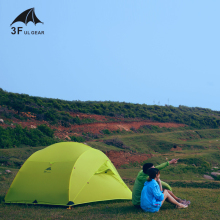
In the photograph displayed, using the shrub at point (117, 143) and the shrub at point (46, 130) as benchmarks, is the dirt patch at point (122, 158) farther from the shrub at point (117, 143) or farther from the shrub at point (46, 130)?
the shrub at point (46, 130)

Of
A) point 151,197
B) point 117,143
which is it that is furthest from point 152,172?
point 117,143

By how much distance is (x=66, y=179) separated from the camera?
8125 mm

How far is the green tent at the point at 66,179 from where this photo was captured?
805 cm

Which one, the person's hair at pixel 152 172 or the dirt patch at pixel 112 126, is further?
the dirt patch at pixel 112 126

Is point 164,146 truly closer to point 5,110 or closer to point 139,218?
point 5,110

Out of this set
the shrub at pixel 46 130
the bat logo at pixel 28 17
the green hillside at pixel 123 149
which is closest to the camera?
the green hillside at pixel 123 149

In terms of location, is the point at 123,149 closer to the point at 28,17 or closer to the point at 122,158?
the point at 122,158

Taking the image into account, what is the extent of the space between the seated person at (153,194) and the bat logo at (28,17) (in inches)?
857

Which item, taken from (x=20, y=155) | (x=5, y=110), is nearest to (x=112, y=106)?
(x=5, y=110)

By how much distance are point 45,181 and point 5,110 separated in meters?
20.3

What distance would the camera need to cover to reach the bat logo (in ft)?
80.1

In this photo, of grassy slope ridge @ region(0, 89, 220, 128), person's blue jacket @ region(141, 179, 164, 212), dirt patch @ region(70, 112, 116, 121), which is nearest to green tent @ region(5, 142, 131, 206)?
person's blue jacket @ region(141, 179, 164, 212)

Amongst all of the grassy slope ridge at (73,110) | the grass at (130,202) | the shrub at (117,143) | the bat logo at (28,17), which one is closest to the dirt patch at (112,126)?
the grassy slope ridge at (73,110)

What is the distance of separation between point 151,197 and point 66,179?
2752 mm
